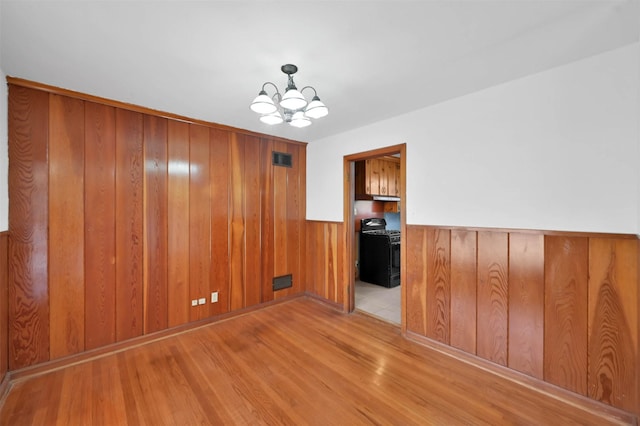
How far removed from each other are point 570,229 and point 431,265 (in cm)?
115

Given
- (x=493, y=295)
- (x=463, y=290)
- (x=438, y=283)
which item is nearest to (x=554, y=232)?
(x=493, y=295)

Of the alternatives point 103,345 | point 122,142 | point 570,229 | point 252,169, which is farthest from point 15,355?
point 570,229

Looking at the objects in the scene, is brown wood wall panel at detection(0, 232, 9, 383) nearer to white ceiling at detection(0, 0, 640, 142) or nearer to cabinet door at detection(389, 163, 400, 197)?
white ceiling at detection(0, 0, 640, 142)

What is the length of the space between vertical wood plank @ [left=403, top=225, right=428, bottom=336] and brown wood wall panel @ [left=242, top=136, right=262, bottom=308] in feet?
6.77

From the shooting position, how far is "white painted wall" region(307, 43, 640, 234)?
5.70 feet

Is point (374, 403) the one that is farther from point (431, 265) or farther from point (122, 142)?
point (122, 142)

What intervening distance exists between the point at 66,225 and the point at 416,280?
3.54 meters

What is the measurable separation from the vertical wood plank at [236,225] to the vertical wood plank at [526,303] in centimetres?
305

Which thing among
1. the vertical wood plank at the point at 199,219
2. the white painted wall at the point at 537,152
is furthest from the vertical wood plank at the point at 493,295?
the vertical wood plank at the point at 199,219

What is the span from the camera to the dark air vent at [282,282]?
392 centimetres

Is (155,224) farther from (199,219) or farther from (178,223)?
(199,219)

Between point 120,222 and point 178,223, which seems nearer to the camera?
point 120,222

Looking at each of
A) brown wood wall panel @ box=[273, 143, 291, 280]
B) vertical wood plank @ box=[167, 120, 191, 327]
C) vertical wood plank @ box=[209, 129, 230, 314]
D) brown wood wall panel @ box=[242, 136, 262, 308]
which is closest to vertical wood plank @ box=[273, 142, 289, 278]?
brown wood wall panel @ box=[273, 143, 291, 280]

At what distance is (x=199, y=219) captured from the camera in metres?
3.18
